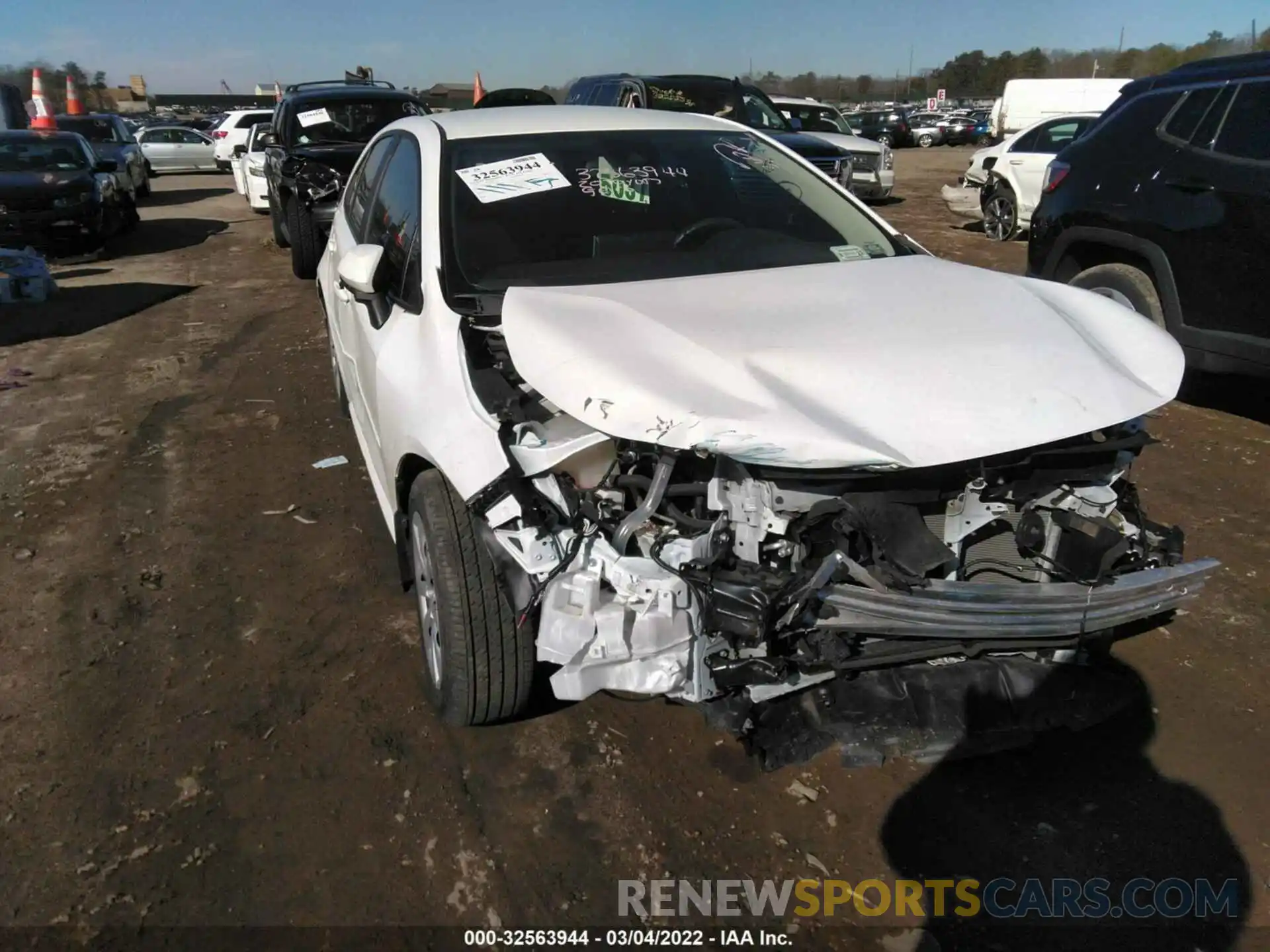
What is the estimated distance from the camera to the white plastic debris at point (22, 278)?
30.0 feet

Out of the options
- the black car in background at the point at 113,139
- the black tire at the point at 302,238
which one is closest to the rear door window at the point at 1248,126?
the black tire at the point at 302,238

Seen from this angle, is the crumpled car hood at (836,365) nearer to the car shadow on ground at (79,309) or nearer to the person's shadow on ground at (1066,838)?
the person's shadow on ground at (1066,838)

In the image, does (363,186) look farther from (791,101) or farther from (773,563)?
(791,101)

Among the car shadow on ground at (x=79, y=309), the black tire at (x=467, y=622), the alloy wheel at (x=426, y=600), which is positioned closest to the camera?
the black tire at (x=467, y=622)

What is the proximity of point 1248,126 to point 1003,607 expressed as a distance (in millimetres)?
3965

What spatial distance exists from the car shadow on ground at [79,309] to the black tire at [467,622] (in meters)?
6.86

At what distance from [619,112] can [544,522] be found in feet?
7.53

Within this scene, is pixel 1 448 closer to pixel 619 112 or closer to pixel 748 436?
pixel 619 112

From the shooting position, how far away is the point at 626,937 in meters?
2.25

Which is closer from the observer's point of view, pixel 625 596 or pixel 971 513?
pixel 625 596

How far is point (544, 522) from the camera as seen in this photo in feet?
7.82

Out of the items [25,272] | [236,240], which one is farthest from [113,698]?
[236,240]

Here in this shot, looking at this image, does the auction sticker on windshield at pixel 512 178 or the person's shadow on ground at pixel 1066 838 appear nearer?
the person's shadow on ground at pixel 1066 838

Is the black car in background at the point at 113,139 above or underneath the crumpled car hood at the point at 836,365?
above
